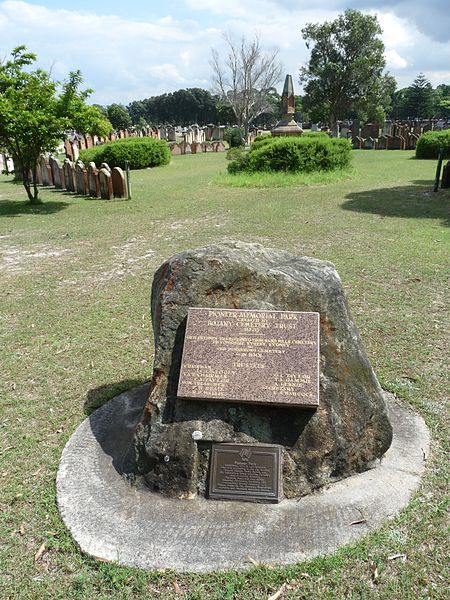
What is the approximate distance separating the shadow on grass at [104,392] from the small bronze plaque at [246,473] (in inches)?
63.2

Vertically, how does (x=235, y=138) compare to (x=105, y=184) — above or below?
above

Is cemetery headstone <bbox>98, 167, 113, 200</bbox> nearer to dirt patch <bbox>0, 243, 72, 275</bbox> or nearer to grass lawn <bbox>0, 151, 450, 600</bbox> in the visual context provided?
grass lawn <bbox>0, 151, 450, 600</bbox>

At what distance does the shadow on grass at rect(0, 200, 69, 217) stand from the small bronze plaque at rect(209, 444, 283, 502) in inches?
462

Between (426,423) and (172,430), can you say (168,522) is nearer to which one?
(172,430)

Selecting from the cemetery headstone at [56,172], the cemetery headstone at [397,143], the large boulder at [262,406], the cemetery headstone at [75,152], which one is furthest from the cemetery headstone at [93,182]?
the cemetery headstone at [397,143]

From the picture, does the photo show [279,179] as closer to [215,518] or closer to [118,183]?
[118,183]

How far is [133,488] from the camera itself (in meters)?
3.17

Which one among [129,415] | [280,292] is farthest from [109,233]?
[280,292]

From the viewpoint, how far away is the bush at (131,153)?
22156 mm

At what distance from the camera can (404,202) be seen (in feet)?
41.2

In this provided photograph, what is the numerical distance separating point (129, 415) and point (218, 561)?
5.47 ft

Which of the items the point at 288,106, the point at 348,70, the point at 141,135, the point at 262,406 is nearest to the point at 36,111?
the point at 262,406

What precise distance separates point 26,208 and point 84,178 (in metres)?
2.66

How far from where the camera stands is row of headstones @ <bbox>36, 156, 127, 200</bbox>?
49.1ft
